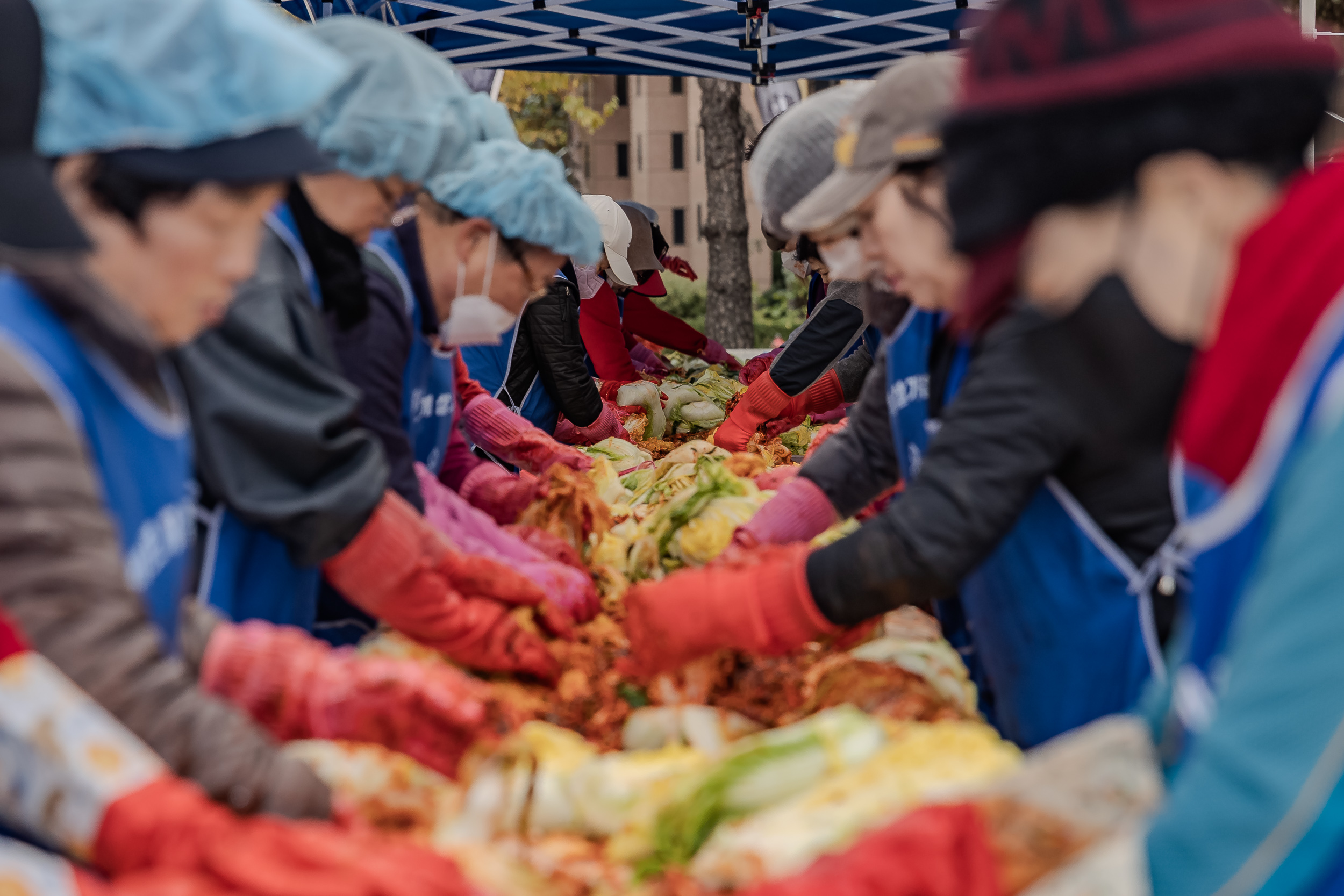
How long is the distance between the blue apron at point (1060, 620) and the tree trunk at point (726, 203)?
972 centimetres

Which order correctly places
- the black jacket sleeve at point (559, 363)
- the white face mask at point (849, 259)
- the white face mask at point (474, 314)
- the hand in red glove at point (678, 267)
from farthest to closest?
the hand in red glove at point (678, 267), the black jacket sleeve at point (559, 363), the white face mask at point (474, 314), the white face mask at point (849, 259)

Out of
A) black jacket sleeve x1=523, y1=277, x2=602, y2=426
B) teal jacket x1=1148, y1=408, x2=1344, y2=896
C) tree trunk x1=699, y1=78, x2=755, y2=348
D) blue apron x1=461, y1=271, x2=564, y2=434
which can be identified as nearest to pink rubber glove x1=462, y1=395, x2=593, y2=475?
blue apron x1=461, y1=271, x2=564, y2=434

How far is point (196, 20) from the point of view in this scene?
1.36m

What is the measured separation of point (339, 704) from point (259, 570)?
1.63 feet

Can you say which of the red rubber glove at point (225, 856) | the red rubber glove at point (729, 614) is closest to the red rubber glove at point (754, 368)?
the red rubber glove at point (729, 614)

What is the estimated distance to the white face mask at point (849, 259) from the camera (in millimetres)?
2416

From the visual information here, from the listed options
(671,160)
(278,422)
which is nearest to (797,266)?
(278,422)

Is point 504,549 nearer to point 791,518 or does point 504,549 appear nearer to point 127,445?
point 791,518

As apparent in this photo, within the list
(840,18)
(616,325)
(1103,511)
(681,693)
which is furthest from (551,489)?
(840,18)

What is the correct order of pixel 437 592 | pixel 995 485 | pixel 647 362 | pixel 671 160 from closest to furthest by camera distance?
pixel 995 485
pixel 437 592
pixel 647 362
pixel 671 160

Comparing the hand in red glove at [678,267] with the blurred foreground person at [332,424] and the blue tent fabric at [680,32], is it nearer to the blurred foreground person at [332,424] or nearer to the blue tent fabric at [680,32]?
the blue tent fabric at [680,32]

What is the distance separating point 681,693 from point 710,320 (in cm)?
1055

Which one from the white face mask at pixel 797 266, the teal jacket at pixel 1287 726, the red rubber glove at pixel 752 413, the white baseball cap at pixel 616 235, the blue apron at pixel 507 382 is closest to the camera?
the teal jacket at pixel 1287 726

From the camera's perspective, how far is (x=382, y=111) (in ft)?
7.66
